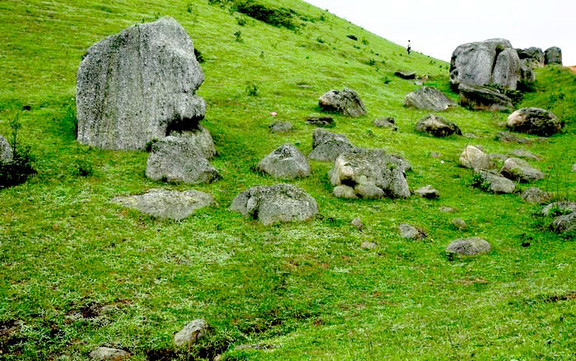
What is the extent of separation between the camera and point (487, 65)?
6681 cm

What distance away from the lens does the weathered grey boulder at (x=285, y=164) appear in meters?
30.9

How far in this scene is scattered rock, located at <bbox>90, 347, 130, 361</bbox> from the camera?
13961 millimetres

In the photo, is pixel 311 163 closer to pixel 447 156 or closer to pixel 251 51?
pixel 447 156

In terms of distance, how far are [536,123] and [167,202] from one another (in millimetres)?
39838

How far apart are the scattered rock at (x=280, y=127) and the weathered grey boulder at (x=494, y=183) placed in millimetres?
16199

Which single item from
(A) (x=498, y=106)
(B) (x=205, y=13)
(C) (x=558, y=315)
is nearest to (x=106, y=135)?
(C) (x=558, y=315)

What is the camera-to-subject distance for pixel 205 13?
7831 centimetres

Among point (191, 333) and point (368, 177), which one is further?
point (368, 177)

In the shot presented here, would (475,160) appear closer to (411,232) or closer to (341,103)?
(411,232)

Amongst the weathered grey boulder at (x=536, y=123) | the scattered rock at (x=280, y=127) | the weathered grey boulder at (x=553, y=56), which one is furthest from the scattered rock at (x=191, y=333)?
the weathered grey boulder at (x=553, y=56)

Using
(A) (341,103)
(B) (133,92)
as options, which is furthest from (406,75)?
(B) (133,92)

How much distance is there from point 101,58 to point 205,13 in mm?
49451

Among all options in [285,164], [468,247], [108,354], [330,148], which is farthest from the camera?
[330,148]

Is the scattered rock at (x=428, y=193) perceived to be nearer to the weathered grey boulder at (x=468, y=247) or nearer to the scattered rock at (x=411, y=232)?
the scattered rock at (x=411, y=232)
